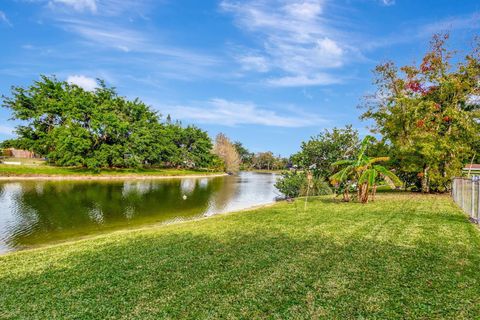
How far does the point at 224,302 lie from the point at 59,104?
46390mm

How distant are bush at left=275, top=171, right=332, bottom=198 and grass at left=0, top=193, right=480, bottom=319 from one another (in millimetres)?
11899

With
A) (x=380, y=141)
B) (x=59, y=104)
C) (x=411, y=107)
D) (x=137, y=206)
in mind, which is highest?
(x=59, y=104)

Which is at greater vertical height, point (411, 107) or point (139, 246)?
point (411, 107)

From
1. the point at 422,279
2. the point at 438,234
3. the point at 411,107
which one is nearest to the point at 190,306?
the point at 422,279

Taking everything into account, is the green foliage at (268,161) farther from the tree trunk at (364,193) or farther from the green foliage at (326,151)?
the tree trunk at (364,193)

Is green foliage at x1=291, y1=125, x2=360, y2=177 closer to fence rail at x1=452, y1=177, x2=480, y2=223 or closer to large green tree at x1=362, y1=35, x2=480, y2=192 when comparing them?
large green tree at x1=362, y1=35, x2=480, y2=192

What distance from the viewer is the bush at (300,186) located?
19984 millimetres

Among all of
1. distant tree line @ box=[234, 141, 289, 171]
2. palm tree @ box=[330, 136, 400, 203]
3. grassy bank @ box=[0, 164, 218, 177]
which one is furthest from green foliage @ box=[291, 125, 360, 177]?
distant tree line @ box=[234, 141, 289, 171]

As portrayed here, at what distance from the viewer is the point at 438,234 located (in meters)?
7.39

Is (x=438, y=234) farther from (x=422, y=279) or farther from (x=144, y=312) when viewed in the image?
(x=144, y=312)

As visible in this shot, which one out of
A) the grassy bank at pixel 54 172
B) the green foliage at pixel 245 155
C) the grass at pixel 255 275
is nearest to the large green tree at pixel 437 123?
the grass at pixel 255 275

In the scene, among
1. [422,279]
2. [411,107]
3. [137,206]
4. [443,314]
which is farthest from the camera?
[411,107]

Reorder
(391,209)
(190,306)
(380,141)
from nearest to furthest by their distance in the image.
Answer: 1. (190,306)
2. (391,209)
3. (380,141)

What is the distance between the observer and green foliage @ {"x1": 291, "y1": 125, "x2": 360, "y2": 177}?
2108 centimetres
